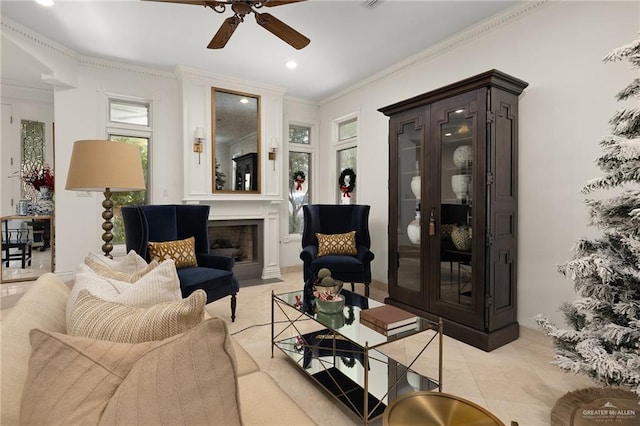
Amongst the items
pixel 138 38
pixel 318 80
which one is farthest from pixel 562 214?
pixel 138 38

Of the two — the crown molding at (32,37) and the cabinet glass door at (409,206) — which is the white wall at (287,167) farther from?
the crown molding at (32,37)

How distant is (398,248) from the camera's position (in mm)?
3406

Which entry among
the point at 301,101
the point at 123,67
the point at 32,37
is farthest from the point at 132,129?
the point at 301,101

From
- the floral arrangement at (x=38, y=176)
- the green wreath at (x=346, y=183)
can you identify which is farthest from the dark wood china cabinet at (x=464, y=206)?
the floral arrangement at (x=38, y=176)

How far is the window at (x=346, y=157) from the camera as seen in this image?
4.88 m

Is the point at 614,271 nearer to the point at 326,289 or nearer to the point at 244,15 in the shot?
the point at 326,289

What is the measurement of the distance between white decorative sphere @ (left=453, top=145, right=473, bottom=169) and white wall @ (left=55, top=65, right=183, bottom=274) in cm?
342

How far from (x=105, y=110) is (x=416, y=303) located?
4236mm

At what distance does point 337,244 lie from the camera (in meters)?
3.91

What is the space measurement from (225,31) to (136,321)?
218 cm

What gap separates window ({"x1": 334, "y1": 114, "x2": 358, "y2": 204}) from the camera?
488 cm

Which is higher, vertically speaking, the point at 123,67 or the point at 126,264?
the point at 123,67

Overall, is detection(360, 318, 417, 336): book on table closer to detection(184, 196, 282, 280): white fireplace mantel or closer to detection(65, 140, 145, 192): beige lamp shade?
detection(65, 140, 145, 192): beige lamp shade

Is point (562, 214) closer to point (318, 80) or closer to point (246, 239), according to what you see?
point (318, 80)
